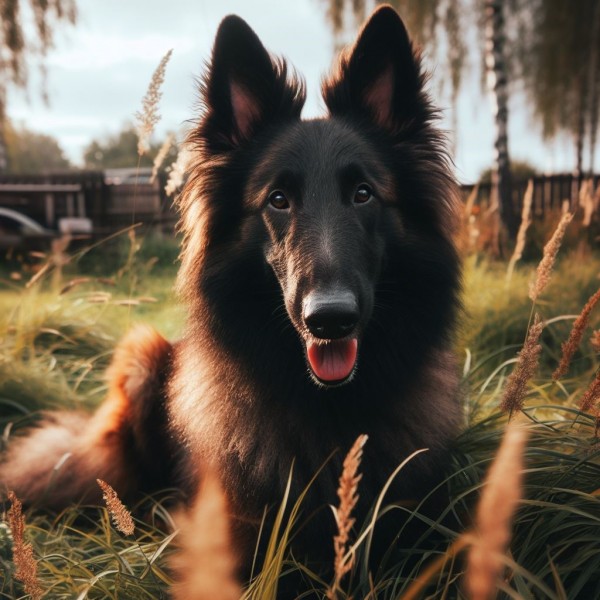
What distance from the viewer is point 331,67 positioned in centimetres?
278

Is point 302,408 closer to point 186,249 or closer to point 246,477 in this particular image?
point 246,477

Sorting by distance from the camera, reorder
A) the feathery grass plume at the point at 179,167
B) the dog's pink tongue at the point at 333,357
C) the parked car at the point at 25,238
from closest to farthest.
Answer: the dog's pink tongue at the point at 333,357 → the feathery grass plume at the point at 179,167 → the parked car at the point at 25,238

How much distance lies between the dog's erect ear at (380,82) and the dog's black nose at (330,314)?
1116 millimetres

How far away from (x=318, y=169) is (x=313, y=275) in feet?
1.77

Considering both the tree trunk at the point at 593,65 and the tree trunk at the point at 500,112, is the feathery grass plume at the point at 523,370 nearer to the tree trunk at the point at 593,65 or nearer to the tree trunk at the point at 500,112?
the tree trunk at the point at 500,112

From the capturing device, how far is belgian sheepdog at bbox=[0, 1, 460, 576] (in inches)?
90.2

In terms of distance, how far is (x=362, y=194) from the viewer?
8.04ft

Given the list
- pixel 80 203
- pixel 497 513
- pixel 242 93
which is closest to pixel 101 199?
pixel 80 203

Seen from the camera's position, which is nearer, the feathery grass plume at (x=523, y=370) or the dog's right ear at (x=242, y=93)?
the feathery grass plume at (x=523, y=370)

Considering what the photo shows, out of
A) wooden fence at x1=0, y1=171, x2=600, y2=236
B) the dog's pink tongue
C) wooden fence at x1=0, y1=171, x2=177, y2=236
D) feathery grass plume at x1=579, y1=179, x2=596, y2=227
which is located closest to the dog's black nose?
the dog's pink tongue

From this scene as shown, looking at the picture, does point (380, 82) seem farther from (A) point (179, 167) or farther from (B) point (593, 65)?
(B) point (593, 65)

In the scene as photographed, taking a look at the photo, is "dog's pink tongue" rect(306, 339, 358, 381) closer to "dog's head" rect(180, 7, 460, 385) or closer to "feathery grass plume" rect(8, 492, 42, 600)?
"dog's head" rect(180, 7, 460, 385)

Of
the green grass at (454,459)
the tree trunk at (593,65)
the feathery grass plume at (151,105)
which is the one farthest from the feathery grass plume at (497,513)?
the tree trunk at (593,65)

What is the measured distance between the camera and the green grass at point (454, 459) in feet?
6.43
